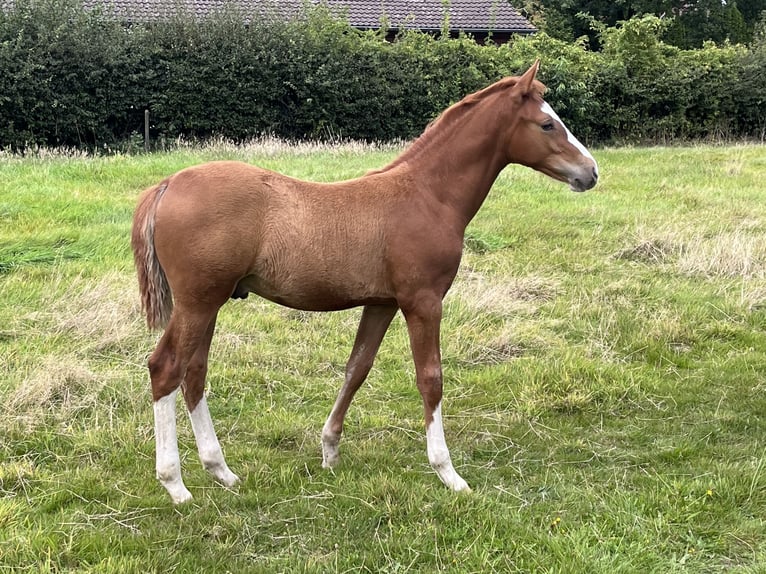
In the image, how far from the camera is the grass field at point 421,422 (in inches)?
128

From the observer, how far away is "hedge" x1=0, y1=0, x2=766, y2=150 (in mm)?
16359

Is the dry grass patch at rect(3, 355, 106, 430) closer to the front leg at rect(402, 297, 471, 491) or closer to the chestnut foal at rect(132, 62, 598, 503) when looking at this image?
the chestnut foal at rect(132, 62, 598, 503)

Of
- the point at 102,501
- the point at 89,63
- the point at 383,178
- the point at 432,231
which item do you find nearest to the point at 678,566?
the point at 432,231

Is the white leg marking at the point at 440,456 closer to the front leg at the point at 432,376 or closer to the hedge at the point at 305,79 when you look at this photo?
the front leg at the point at 432,376

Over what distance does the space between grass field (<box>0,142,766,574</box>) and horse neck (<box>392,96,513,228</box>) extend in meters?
1.61

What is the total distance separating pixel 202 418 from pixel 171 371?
41 cm

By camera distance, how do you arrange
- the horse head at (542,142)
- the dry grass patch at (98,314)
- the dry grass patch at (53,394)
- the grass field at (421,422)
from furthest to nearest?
1. the dry grass patch at (98,314)
2. the dry grass patch at (53,394)
3. the horse head at (542,142)
4. the grass field at (421,422)

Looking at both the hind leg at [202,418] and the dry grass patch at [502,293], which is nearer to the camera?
the hind leg at [202,418]

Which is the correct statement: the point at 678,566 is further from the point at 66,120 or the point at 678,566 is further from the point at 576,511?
the point at 66,120

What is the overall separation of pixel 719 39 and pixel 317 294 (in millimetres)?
40019

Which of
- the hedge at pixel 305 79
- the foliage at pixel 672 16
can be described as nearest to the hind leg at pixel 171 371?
the hedge at pixel 305 79

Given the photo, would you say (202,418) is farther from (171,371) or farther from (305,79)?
(305,79)

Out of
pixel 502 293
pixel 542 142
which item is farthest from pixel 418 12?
pixel 542 142

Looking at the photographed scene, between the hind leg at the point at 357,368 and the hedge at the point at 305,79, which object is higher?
the hedge at the point at 305,79
